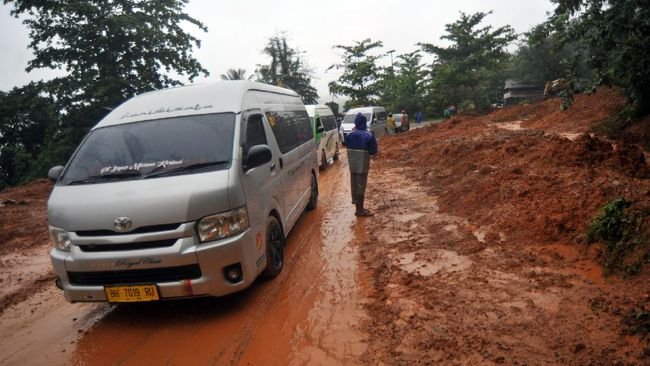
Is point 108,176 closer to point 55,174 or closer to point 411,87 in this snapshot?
point 55,174

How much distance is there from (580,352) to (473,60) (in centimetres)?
3283

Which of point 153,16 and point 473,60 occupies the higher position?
point 153,16

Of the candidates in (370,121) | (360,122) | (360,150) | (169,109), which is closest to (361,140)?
(360,150)

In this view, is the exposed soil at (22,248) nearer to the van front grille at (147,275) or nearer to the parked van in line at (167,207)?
the parked van in line at (167,207)

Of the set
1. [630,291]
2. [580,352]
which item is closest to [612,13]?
[630,291]

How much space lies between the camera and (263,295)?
418 centimetres

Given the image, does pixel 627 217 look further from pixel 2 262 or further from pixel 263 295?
pixel 2 262

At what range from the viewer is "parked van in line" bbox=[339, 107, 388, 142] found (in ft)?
63.6

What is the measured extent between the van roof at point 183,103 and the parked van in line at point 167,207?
0.9 inches

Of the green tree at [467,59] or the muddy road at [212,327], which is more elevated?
the green tree at [467,59]

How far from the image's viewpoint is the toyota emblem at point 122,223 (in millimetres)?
3383

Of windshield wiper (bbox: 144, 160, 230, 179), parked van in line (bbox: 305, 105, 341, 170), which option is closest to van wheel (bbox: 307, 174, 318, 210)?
windshield wiper (bbox: 144, 160, 230, 179)

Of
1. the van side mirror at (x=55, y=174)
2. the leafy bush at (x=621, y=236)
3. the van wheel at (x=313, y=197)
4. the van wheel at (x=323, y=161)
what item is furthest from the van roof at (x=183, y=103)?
the van wheel at (x=323, y=161)

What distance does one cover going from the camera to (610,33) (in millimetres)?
7191
